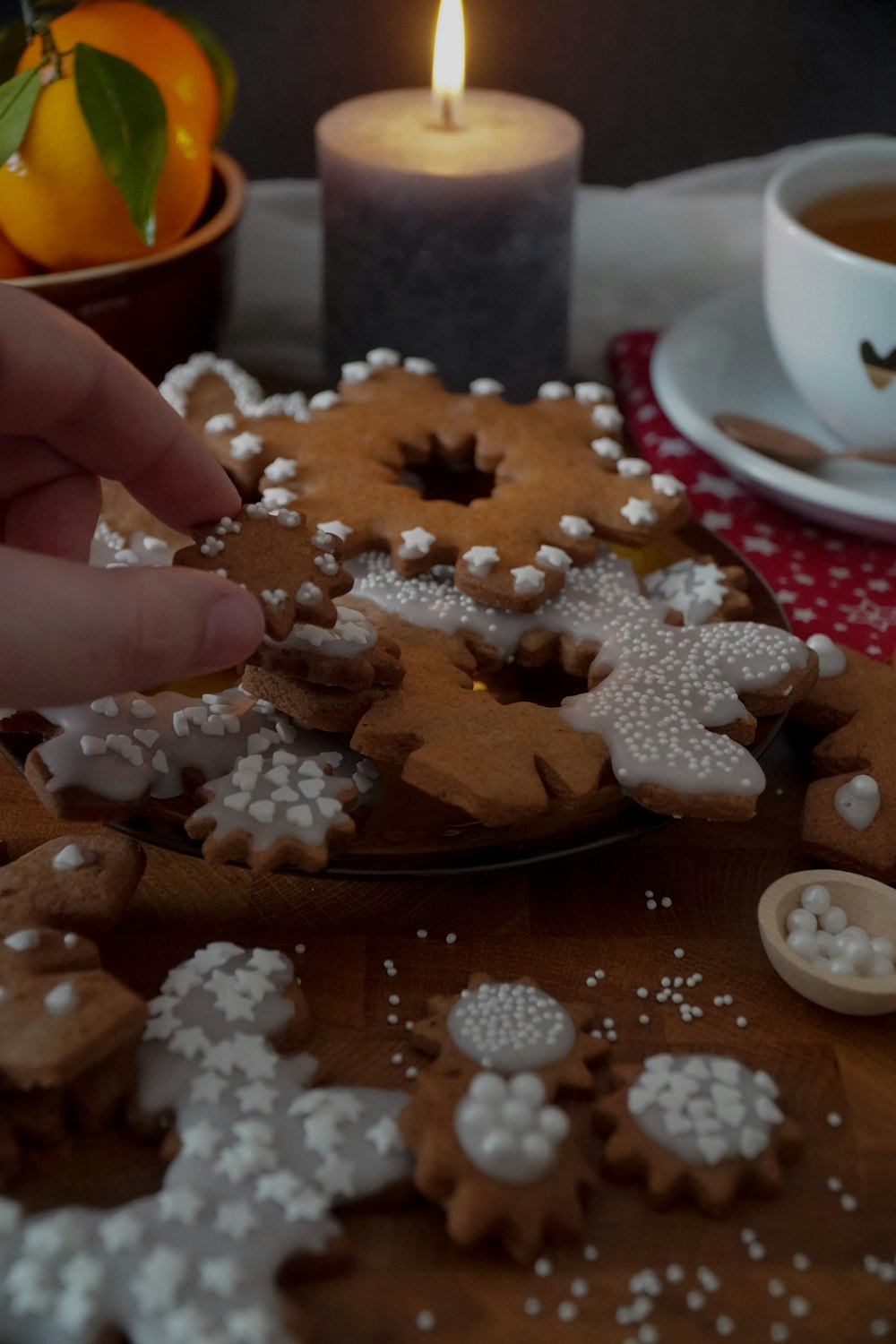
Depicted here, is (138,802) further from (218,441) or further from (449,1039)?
(218,441)

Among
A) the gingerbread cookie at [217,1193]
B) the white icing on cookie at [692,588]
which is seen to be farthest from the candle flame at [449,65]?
the gingerbread cookie at [217,1193]

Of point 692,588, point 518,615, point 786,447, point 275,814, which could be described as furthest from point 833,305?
point 275,814

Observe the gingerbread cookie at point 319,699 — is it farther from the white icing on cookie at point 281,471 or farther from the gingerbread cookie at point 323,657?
the white icing on cookie at point 281,471

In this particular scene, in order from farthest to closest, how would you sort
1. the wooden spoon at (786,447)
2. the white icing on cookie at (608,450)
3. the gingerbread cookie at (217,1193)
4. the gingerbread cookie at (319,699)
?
the wooden spoon at (786,447) → the white icing on cookie at (608,450) → the gingerbread cookie at (319,699) → the gingerbread cookie at (217,1193)

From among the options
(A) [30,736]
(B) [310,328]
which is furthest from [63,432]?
(B) [310,328]

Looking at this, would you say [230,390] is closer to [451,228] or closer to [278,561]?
[451,228]

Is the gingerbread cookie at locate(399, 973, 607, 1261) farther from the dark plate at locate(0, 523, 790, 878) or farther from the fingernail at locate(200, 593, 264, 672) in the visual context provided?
the fingernail at locate(200, 593, 264, 672)

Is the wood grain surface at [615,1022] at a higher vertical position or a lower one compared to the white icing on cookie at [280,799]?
lower
